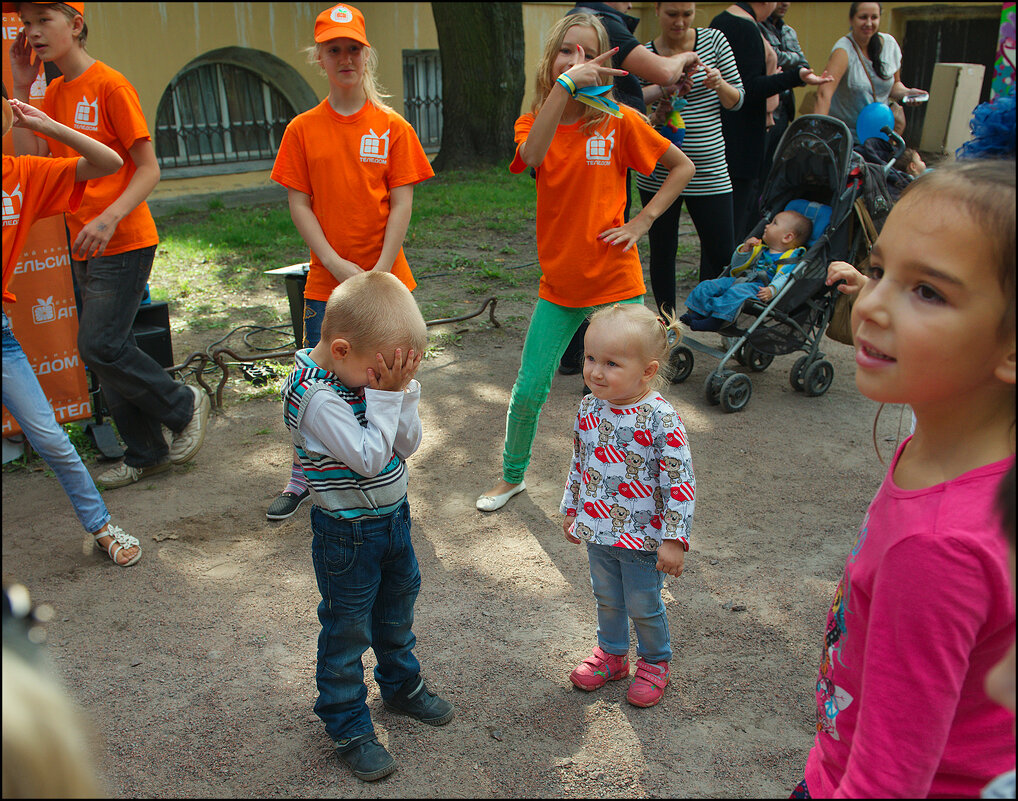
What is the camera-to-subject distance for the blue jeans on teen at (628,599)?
2.56 m

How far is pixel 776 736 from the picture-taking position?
2.54 metres

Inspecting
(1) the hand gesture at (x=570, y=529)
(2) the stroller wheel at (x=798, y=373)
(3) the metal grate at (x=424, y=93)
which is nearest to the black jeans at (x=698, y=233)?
(2) the stroller wheel at (x=798, y=373)

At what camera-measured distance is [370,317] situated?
214cm

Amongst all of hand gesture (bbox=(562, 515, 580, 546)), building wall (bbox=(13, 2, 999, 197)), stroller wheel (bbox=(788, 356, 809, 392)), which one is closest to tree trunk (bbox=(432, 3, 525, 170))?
building wall (bbox=(13, 2, 999, 197))

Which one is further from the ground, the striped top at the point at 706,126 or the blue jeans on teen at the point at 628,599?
the striped top at the point at 706,126

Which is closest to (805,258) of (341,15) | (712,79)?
(712,79)

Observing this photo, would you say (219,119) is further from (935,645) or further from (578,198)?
(935,645)

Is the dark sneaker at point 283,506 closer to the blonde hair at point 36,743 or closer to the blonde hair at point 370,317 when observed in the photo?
the blonde hair at point 370,317

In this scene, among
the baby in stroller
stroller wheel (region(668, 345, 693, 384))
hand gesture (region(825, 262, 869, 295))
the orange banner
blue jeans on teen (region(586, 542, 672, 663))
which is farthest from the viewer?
stroller wheel (region(668, 345, 693, 384))

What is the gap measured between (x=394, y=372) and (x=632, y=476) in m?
0.79

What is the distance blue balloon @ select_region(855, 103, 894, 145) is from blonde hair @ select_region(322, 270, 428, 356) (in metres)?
4.67

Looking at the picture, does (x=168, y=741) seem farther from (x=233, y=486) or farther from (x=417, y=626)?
(x=233, y=486)

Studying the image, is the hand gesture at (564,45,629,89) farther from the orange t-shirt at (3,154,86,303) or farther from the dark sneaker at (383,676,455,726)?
the dark sneaker at (383,676,455,726)

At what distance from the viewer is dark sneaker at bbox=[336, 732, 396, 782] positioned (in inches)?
93.8
